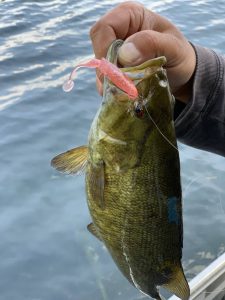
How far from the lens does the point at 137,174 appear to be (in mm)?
1328

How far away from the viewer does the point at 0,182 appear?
158 inches

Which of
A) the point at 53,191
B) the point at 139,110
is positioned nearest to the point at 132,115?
the point at 139,110

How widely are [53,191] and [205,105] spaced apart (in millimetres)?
2365

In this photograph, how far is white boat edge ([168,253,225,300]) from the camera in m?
2.37

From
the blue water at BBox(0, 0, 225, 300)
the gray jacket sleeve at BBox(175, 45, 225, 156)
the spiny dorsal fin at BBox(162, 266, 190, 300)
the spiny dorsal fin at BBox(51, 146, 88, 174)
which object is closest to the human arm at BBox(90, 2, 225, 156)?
the gray jacket sleeve at BBox(175, 45, 225, 156)

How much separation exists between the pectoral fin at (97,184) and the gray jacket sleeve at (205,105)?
59cm

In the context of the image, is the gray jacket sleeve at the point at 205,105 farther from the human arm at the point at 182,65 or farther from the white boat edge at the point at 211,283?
the white boat edge at the point at 211,283

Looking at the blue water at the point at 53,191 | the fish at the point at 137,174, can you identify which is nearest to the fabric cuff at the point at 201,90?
the fish at the point at 137,174

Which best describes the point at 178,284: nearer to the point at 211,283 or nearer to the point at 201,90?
the point at 201,90

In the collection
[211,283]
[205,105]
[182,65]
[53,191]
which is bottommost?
[53,191]

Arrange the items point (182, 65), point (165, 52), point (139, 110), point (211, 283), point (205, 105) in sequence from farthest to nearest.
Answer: point (211, 283)
point (205, 105)
point (182, 65)
point (165, 52)
point (139, 110)

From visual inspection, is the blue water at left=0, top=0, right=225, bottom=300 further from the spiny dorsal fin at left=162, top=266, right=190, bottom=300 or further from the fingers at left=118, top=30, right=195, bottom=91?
the fingers at left=118, top=30, right=195, bottom=91

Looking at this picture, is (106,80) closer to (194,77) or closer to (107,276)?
(194,77)

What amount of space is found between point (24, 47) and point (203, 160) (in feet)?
11.4
